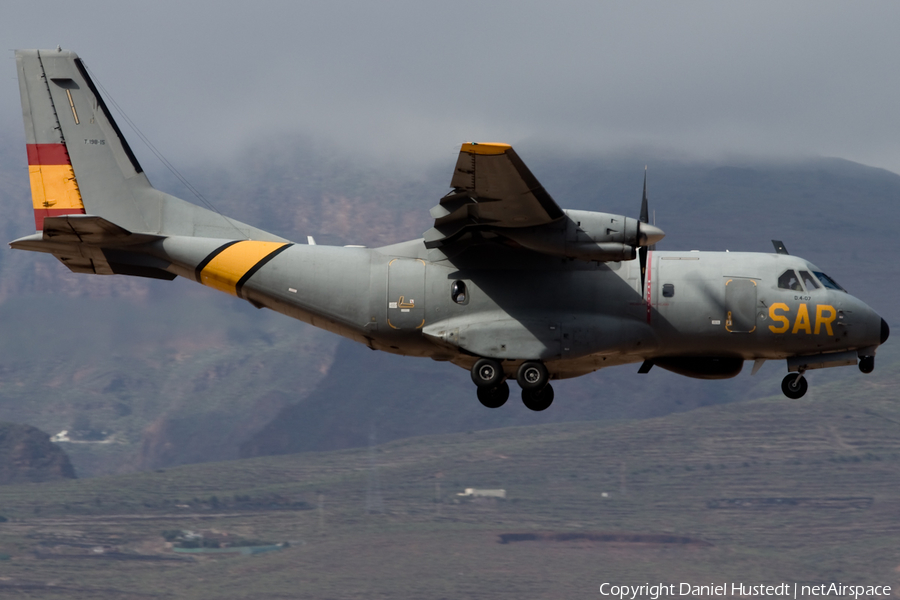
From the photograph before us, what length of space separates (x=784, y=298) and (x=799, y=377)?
2269 mm

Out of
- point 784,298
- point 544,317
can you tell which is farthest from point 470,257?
point 784,298

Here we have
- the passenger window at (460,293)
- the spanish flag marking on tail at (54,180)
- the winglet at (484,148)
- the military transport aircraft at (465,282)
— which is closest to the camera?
the winglet at (484,148)

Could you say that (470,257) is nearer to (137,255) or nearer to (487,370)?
(487,370)

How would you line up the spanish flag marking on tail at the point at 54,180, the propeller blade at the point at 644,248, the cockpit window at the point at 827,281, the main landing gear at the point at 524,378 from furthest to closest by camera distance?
the spanish flag marking on tail at the point at 54,180 → the cockpit window at the point at 827,281 → the main landing gear at the point at 524,378 → the propeller blade at the point at 644,248

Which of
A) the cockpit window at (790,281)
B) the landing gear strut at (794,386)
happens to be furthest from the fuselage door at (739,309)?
the landing gear strut at (794,386)

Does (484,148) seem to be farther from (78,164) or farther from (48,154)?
(48,154)

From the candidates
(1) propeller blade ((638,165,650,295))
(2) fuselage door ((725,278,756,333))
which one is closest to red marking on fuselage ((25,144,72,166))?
(1) propeller blade ((638,165,650,295))

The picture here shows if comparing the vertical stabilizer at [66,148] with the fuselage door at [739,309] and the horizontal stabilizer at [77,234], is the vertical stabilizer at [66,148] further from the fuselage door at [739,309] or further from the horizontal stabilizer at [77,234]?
the fuselage door at [739,309]

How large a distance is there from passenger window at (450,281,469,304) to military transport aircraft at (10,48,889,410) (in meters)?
0.04

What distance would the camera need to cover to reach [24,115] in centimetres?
3078

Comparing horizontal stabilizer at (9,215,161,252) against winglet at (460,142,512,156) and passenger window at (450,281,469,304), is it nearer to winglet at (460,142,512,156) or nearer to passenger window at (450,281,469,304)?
passenger window at (450,281,469,304)

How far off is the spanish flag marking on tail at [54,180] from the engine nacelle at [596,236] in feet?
40.4

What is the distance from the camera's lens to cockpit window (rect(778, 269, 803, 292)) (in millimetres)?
29781

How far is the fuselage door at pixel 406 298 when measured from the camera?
2950cm
